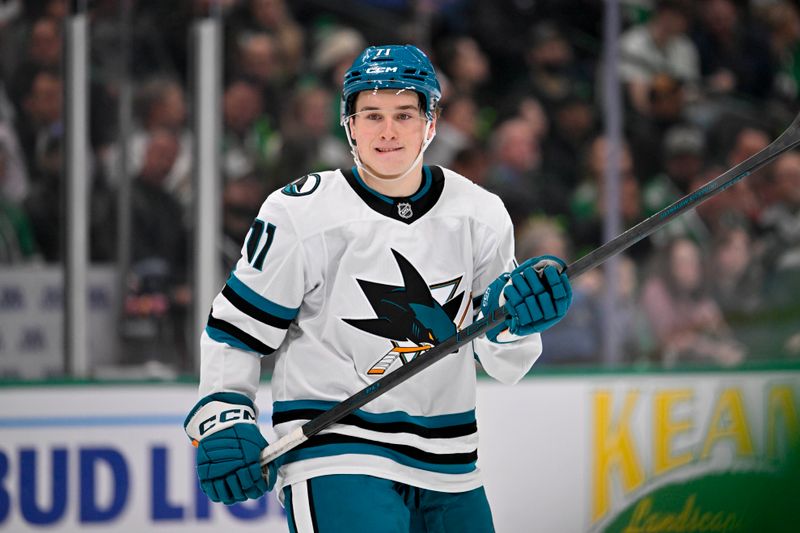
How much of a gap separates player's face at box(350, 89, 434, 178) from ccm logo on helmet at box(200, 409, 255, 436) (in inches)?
17.0

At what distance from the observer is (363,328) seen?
176cm

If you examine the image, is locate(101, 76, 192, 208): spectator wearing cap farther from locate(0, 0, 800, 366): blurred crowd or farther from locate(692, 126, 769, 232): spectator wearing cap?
locate(692, 126, 769, 232): spectator wearing cap

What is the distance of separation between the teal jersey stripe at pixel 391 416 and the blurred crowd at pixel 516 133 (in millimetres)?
1539

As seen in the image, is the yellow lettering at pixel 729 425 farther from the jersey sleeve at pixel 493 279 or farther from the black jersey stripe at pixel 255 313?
the black jersey stripe at pixel 255 313

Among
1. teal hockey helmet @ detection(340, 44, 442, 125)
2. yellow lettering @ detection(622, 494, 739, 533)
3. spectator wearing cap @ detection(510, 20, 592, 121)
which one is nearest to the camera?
teal hockey helmet @ detection(340, 44, 442, 125)

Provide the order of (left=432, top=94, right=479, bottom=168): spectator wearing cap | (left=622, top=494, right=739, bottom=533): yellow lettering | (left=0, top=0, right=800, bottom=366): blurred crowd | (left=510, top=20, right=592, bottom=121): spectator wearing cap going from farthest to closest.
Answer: (left=510, top=20, right=592, bottom=121): spectator wearing cap, (left=432, top=94, right=479, bottom=168): spectator wearing cap, (left=0, top=0, right=800, bottom=366): blurred crowd, (left=622, top=494, right=739, bottom=533): yellow lettering

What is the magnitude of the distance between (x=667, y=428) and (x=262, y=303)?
5.45ft

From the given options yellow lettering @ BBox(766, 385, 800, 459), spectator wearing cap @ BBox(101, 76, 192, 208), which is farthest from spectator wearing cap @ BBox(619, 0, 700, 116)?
spectator wearing cap @ BBox(101, 76, 192, 208)

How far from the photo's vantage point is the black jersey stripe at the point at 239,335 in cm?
176

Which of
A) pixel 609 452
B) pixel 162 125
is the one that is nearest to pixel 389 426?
pixel 609 452

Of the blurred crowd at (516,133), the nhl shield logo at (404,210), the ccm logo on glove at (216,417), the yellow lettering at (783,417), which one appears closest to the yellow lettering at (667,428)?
the yellow lettering at (783,417)

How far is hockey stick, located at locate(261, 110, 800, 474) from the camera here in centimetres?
169

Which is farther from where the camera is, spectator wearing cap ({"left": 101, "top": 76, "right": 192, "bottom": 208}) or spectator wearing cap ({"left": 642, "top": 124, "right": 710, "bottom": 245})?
spectator wearing cap ({"left": 642, "top": 124, "right": 710, "bottom": 245})

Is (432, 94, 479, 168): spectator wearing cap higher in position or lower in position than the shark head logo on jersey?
higher
